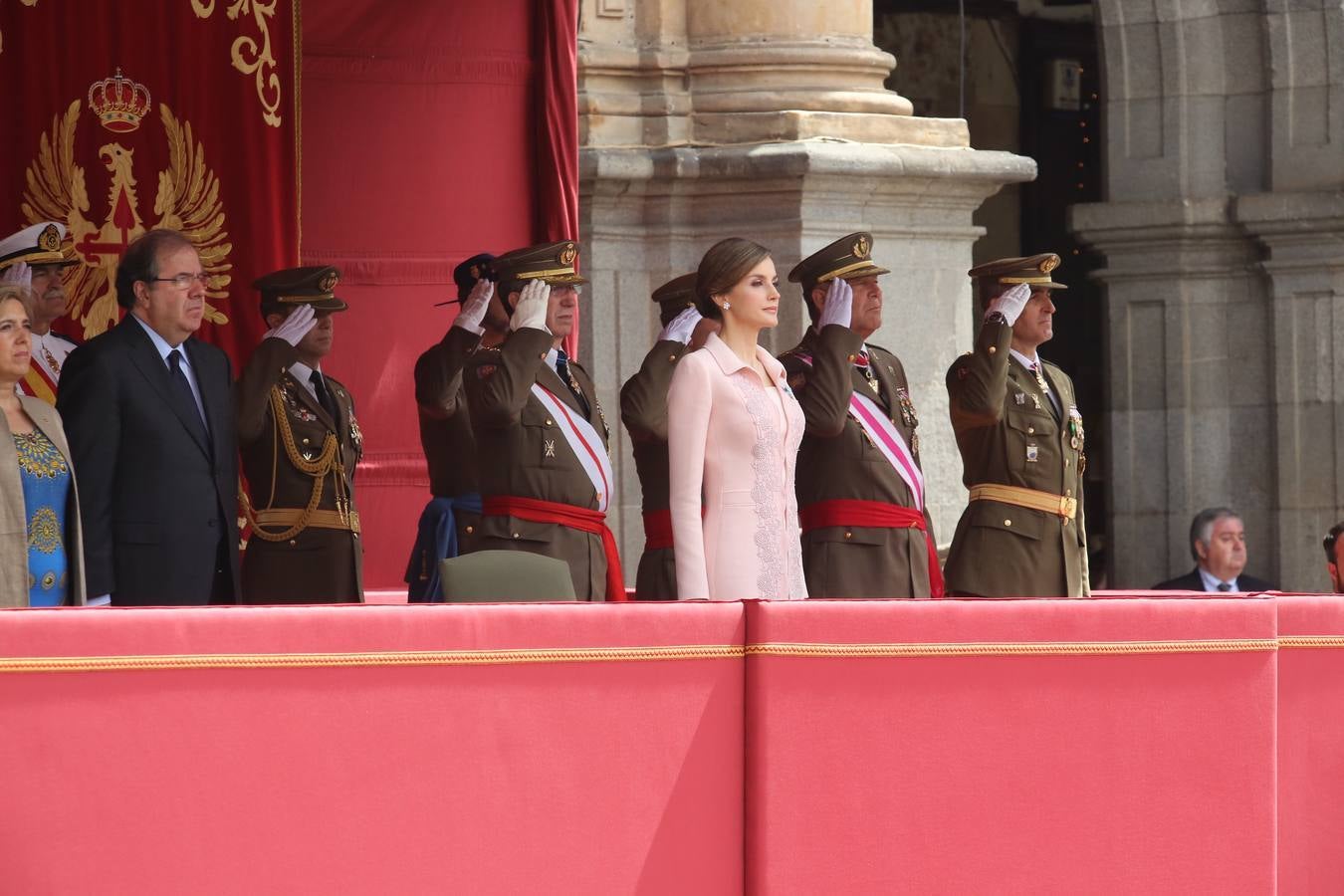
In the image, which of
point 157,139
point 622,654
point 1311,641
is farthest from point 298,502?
point 1311,641

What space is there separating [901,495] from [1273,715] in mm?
1921

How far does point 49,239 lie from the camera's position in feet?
21.3

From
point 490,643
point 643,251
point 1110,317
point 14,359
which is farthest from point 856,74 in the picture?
point 490,643

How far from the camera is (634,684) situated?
15.2ft

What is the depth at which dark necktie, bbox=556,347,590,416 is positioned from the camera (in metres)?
6.54

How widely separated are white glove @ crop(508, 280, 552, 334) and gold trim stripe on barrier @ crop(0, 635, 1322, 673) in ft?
5.99

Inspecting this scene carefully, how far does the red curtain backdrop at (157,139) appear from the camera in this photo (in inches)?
291

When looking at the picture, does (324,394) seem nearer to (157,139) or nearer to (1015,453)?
(157,139)

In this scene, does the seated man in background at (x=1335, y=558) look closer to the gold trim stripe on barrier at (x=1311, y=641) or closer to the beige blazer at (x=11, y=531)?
the gold trim stripe on barrier at (x=1311, y=641)

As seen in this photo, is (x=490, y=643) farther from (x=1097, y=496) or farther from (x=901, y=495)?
(x=1097, y=496)

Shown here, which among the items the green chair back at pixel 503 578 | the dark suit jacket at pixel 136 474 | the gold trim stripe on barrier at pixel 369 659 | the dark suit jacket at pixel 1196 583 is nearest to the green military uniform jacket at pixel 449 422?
the dark suit jacket at pixel 136 474

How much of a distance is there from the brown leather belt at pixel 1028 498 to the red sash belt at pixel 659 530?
1.03 m

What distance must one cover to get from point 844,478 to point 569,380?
77 centimetres

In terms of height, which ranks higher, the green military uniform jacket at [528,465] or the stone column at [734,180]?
the stone column at [734,180]
